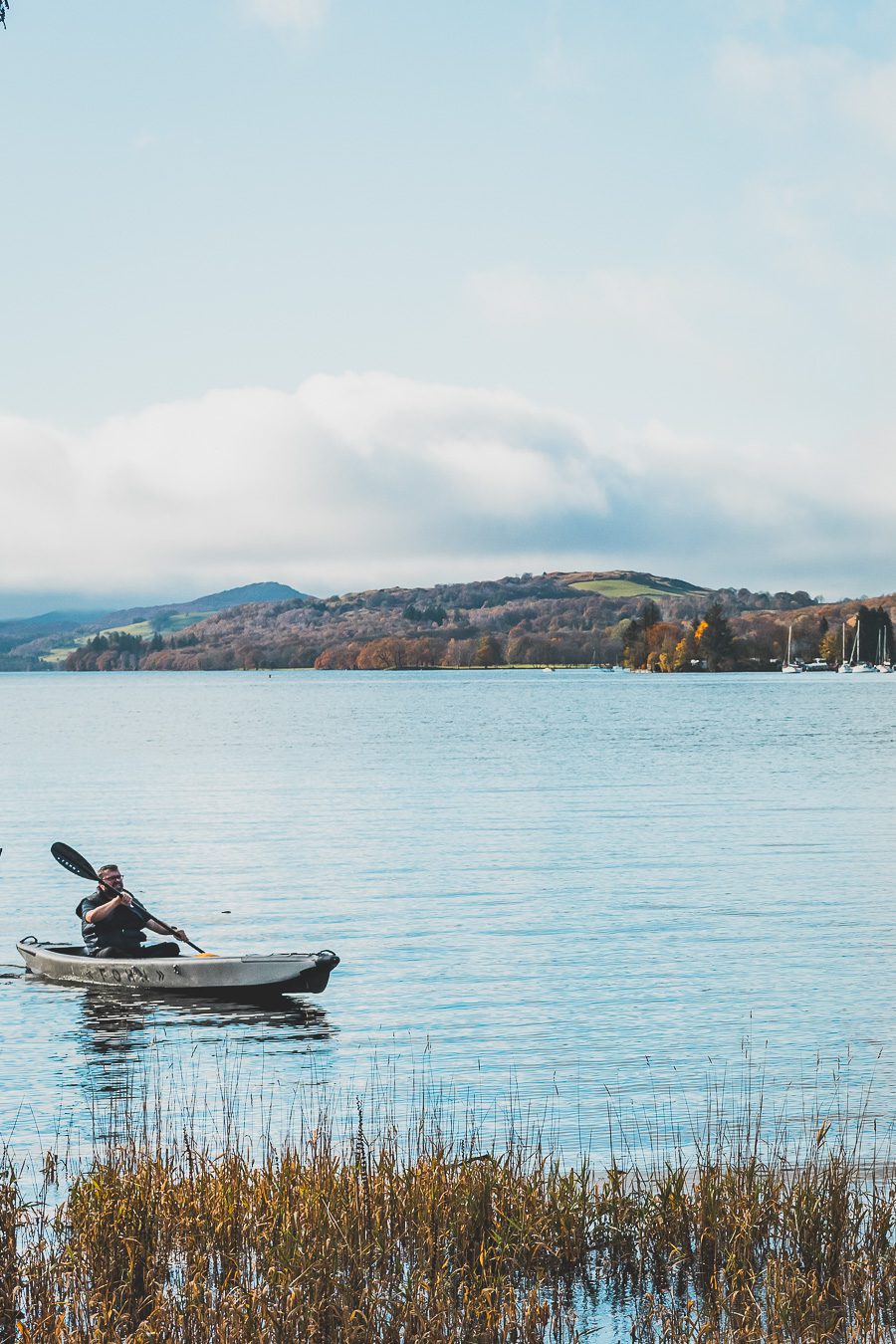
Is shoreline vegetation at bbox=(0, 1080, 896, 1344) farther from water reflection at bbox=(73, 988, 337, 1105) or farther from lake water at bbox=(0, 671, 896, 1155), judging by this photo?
water reflection at bbox=(73, 988, 337, 1105)

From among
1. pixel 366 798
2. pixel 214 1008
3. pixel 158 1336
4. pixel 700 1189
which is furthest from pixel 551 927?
pixel 366 798

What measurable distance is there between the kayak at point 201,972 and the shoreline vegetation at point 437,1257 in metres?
10.8

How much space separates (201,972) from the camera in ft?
81.4

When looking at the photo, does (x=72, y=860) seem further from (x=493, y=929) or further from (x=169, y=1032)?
(x=493, y=929)

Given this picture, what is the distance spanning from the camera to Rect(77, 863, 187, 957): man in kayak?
26.0 meters

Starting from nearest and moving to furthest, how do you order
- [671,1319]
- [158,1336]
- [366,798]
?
[158,1336]
[671,1319]
[366,798]

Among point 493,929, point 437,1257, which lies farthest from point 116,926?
point 437,1257

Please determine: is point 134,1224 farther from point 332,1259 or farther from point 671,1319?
point 671,1319

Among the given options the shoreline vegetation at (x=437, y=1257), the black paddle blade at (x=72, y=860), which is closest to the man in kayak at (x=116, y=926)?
the black paddle blade at (x=72, y=860)

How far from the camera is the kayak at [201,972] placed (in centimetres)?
2408

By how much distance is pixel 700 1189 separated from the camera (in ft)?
39.3

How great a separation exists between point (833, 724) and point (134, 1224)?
432 ft

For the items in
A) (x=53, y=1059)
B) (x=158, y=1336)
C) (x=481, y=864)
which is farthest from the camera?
(x=481, y=864)

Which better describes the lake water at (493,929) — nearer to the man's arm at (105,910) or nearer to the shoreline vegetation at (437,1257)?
the man's arm at (105,910)
